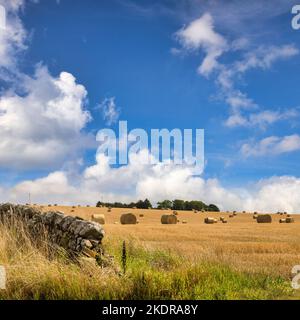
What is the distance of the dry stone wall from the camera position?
516 inches

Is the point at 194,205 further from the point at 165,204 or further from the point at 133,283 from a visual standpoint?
the point at 133,283

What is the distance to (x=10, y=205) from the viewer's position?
59.4 ft

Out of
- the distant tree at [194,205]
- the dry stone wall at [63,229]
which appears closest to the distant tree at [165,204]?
the distant tree at [194,205]

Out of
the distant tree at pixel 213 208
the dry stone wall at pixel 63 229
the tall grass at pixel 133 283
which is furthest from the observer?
the distant tree at pixel 213 208

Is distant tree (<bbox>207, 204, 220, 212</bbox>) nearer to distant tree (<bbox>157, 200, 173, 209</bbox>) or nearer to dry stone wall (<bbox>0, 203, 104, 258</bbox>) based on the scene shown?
distant tree (<bbox>157, 200, 173, 209</bbox>)

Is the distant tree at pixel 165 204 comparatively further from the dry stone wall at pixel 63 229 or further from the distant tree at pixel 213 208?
the dry stone wall at pixel 63 229

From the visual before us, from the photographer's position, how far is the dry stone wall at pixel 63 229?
43.0 feet

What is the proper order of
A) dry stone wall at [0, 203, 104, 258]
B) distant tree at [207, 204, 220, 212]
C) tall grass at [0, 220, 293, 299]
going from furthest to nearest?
1. distant tree at [207, 204, 220, 212]
2. dry stone wall at [0, 203, 104, 258]
3. tall grass at [0, 220, 293, 299]

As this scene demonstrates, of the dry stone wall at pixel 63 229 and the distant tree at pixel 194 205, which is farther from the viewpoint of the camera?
the distant tree at pixel 194 205

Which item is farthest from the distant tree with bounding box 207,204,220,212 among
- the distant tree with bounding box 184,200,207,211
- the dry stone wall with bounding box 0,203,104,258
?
the dry stone wall with bounding box 0,203,104,258

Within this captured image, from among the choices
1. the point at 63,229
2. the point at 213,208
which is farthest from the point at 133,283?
the point at 213,208

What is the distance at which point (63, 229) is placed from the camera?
14.2 metres
